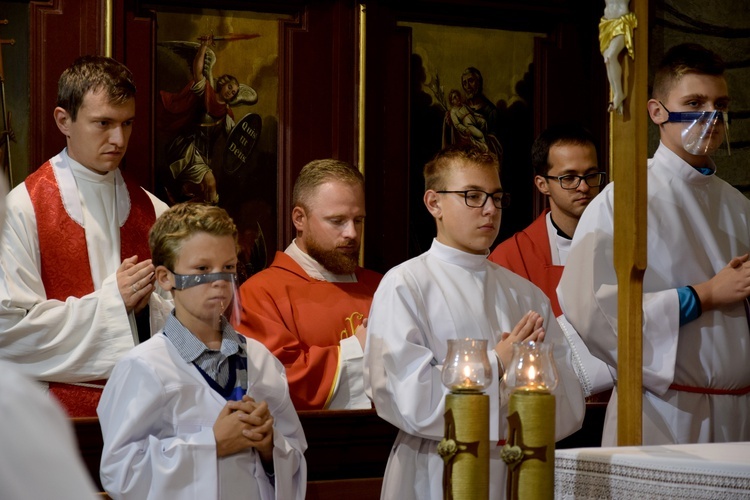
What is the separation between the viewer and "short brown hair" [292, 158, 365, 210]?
515 cm

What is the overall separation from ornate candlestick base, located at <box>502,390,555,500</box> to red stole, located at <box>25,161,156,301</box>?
2.78 meters

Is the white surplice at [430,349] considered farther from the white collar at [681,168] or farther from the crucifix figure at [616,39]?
the crucifix figure at [616,39]

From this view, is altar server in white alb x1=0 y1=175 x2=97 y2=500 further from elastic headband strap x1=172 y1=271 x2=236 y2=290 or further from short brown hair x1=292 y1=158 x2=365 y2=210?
short brown hair x1=292 y1=158 x2=365 y2=210

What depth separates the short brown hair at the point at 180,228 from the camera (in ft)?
11.1

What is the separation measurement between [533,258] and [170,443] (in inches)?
105

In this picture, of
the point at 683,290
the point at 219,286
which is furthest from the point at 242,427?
the point at 683,290

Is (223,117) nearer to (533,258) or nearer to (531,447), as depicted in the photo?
(533,258)

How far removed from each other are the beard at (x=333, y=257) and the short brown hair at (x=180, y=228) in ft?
5.78

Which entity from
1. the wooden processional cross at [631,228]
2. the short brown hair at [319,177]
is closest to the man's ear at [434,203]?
the wooden processional cross at [631,228]

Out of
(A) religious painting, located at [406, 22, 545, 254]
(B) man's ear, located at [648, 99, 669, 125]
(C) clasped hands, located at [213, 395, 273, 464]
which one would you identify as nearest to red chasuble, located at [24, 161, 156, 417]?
(C) clasped hands, located at [213, 395, 273, 464]

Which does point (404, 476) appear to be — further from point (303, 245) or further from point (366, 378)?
point (303, 245)

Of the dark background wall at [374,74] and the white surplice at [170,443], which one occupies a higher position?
the dark background wall at [374,74]

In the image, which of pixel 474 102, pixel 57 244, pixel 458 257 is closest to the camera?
pixel 458 257

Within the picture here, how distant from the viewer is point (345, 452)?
13.3ft
